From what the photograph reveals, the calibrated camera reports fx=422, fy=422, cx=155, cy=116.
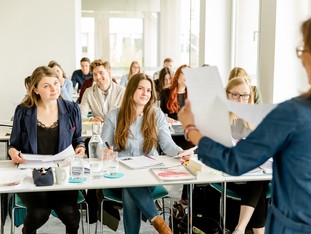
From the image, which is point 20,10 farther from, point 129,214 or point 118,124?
point 129,214

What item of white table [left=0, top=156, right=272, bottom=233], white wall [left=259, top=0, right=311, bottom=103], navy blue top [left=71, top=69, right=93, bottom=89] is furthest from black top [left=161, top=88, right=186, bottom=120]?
navy blue top [left=71, top=69, right=93, bottom=89]

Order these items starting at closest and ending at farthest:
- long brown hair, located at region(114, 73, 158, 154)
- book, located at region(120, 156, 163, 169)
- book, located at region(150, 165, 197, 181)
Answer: book, located at region(150, 165, 197, 181)
book, located at region(120, 156, 163, 169)
long brown hair, located at region(114, 73, 158, 154)

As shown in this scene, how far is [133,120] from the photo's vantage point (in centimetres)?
319

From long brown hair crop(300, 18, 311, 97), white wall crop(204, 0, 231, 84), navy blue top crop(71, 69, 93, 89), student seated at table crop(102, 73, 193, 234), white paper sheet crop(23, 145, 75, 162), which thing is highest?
white wall crop(204, 0, 231, 84)

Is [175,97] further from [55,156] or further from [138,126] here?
[55,156]

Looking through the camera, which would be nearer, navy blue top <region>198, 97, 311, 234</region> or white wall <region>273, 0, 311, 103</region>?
navy blue top <region>198, 97, 311, 234</region>

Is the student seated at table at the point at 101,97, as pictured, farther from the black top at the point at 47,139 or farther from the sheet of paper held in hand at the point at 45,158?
the sheet of paper held in hand at the point at 45,158

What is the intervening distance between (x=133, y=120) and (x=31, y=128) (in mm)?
746

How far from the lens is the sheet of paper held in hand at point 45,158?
274 cm

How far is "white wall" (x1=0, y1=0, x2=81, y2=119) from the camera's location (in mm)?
8008

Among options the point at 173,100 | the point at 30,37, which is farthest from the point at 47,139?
the point at 30,37

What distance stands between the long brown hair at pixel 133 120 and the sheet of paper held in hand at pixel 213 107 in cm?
170

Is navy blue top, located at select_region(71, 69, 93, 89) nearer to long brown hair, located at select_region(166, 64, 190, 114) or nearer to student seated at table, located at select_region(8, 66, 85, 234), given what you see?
long brown hair, located at select_region(166, 64, 190, 114)

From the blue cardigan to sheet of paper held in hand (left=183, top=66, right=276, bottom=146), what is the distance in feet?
5.61
